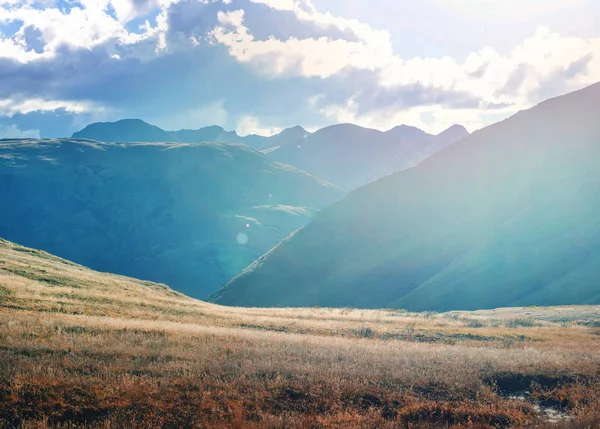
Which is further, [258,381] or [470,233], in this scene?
[470,233]

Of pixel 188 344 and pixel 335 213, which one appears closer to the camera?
pixel 188 344

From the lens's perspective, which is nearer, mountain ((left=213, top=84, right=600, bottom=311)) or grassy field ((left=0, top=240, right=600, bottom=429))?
grassy field ((left=0, top=240, right=600, bottom=429))

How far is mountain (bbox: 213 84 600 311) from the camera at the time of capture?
97.8 m

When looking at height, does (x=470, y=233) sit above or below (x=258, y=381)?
above

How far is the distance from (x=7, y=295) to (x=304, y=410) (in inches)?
829

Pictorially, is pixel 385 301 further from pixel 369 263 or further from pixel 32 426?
pixel 32 426

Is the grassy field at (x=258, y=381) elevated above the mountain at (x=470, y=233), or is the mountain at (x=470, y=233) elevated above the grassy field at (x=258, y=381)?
the mountain at (x=470, y=233)

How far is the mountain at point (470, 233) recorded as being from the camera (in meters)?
97.8

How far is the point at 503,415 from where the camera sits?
1090cm

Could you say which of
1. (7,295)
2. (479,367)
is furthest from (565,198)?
(7,295)

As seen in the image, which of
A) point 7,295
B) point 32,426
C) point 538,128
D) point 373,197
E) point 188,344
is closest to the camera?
point 32,426

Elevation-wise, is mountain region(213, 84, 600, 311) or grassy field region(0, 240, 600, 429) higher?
mountain region(213, 84, 600, 311)

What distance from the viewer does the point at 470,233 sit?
129m

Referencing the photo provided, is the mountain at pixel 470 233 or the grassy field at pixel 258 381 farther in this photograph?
the mountain at pixel 470 233
